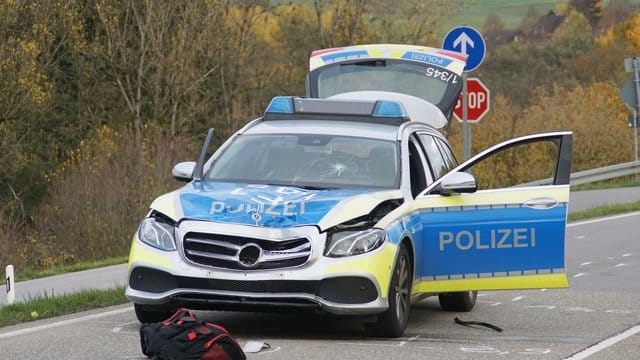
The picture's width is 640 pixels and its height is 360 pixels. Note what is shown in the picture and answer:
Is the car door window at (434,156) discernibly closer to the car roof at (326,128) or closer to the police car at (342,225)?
the police car at (342,225)

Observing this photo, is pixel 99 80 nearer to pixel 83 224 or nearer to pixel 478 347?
pixel 83 224

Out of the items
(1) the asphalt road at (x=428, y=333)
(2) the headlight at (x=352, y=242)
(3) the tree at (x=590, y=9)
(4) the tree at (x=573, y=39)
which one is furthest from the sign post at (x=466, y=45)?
(3) the tree at (x=590, y=9)

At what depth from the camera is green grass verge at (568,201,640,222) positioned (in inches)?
940

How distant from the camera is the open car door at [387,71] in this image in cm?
1789

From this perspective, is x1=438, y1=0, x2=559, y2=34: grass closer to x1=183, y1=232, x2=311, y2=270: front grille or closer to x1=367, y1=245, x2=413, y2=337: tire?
x1=367, y1=245, x2=413, y2=337: tire

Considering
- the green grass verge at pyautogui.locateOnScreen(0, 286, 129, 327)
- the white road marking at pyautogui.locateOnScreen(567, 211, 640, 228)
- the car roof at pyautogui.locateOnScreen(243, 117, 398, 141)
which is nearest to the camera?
the green grass verge at pyautogui.locateOnScreen(0, 286, 129, 327)

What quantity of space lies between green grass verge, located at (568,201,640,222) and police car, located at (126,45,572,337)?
12.1 m

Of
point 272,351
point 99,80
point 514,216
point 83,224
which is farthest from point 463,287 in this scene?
point 99,80

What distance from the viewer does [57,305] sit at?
11.4 metres

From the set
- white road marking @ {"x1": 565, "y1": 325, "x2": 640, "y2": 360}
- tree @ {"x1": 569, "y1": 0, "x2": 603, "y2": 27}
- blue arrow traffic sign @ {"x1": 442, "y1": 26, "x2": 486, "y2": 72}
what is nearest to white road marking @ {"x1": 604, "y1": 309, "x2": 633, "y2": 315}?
white road marking @ {"x1": 565, "y1": 325, "x2": 640, "y2": 360}

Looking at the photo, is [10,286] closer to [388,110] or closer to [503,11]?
[388,110]

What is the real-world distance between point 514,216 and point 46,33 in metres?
28.6

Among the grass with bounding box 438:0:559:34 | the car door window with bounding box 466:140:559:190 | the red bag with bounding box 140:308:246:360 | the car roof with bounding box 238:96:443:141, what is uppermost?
the car roof with bounding box 238:96:443:141

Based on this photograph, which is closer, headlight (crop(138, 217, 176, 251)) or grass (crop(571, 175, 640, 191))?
headlight (crop(138, 217, 176, 251))
